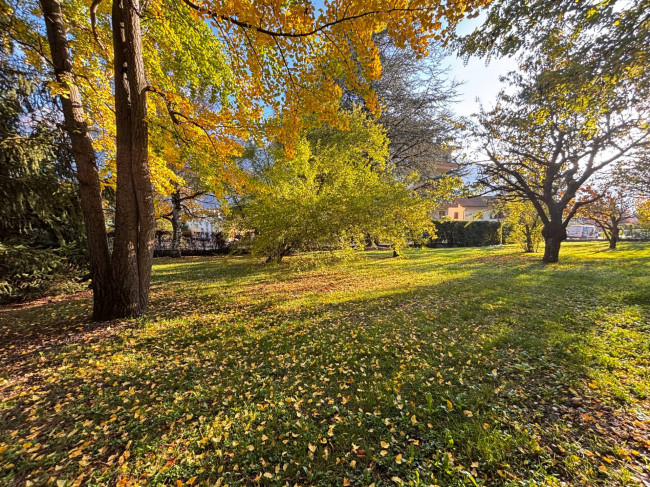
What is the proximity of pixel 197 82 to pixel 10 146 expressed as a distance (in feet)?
14.7

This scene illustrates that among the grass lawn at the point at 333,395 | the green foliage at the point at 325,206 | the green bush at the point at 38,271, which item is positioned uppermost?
the green foliage at the point at 325,206

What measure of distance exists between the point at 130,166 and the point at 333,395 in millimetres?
5203

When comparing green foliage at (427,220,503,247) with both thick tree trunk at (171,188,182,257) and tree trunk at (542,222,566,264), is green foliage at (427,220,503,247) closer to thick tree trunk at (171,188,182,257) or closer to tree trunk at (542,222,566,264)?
tree trunk at (542,222,566,264)

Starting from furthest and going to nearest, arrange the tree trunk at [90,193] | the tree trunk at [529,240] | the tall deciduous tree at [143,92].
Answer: the tree trunk at [529,240], the tree trunk at [90,193], the tall deciduous tree at [143,92]

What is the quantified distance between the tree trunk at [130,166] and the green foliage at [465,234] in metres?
22.0

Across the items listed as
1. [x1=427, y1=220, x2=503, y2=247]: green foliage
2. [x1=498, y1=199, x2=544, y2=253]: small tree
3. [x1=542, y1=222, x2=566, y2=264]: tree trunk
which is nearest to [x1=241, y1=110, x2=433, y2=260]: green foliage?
[x1=542, y1=222, x2=566, y2=264]: tree trunk

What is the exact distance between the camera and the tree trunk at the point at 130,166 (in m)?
4.44

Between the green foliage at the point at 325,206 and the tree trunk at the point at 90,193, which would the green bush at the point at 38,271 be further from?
the green foliage at the point at 325,206

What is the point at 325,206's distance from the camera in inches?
310

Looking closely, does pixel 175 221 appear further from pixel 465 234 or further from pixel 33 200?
pixel 465 234

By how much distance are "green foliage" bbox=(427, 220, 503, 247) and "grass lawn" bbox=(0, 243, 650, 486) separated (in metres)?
17.7

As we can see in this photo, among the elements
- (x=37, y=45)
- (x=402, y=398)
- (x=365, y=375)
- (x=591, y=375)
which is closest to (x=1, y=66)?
(x=37, y=45)

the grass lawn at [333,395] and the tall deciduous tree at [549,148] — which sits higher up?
the tall deciduous tree at [549,148]

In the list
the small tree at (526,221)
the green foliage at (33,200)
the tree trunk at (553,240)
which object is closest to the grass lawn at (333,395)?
the green foliage at (33,200)
